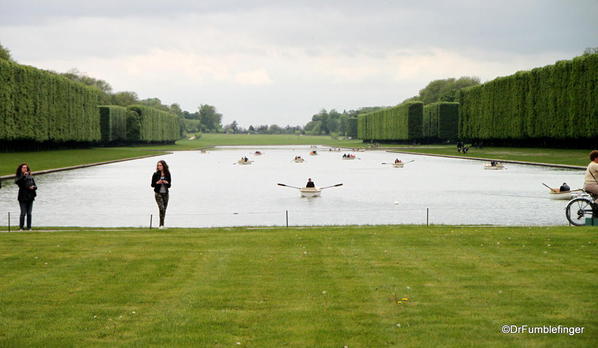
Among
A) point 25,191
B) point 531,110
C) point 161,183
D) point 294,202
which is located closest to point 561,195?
point 294,202

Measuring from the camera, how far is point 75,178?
139 feet

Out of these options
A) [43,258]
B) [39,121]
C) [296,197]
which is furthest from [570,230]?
[39,121]

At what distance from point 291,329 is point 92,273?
15.2ft

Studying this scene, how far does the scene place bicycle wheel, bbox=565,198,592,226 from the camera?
707 inches

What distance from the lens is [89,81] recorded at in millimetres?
183500

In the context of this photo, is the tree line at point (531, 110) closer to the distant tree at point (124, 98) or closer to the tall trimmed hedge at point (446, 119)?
the tall trimmed hedge at point (446, 119)

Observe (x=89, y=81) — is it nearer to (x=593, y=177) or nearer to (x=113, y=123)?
(x=113, y=123)

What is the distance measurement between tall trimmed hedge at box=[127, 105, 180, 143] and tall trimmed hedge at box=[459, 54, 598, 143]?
6302 centimetres

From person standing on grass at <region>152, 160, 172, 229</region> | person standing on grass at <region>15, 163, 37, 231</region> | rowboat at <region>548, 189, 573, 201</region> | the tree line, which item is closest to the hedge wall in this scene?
the tree line

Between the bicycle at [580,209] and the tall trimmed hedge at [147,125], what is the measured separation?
122 metres

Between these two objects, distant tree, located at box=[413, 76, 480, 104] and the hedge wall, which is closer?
the hedge wall

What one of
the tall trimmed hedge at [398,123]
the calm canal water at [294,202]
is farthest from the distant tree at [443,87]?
the calm canal water at [294,202]

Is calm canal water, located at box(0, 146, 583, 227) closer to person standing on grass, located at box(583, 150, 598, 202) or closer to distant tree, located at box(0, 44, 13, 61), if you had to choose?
person standing on grass, located at box(583, 150, 598, 202)

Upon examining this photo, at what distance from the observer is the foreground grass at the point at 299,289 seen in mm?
7895
